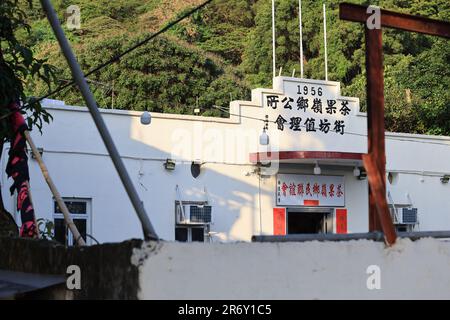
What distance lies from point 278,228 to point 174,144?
2.90 metres

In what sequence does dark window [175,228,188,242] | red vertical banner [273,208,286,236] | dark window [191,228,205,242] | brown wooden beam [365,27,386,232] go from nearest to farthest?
1. brown wooden beam [365,27,386,232]
2. dark window [175,228,188,242]
3. dark window [191,228,205,242]
4. red vertical banner [273,208,286,236]

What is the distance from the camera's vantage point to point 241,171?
18422 mm

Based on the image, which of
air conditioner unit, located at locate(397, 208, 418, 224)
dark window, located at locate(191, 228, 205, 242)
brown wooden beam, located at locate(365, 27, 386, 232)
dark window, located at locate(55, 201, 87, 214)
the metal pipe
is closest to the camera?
the metal pipe

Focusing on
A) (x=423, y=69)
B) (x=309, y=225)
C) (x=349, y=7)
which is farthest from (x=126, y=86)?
(x=349, y=7)

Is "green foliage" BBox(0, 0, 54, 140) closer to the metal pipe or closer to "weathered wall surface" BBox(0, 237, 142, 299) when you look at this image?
"weathered wall surface" BBox(0, 237, 142, 299)

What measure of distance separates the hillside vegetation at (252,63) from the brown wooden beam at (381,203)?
19.0 m

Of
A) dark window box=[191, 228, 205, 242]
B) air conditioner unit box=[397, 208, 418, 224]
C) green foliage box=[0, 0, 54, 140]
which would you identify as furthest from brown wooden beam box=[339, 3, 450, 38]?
air conditioner unit box=[397, 208, 418, 224]

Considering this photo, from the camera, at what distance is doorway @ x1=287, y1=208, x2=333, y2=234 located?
19.4m

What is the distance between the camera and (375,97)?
752 cm

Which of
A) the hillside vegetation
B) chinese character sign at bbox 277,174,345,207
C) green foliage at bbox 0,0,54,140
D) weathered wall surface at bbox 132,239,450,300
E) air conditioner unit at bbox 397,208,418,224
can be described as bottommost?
weathered wall surface at bbox 132,239,450,300

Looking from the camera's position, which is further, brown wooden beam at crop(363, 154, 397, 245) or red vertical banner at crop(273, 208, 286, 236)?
red vertical banner at crop(273, 208, 286, 236)

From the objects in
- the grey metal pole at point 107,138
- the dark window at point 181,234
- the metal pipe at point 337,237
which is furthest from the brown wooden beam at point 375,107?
the dark window at point 181,234

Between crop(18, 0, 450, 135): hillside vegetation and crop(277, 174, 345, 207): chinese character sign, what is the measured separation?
7.44 metres

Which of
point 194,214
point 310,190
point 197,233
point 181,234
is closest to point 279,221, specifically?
point 310,190
